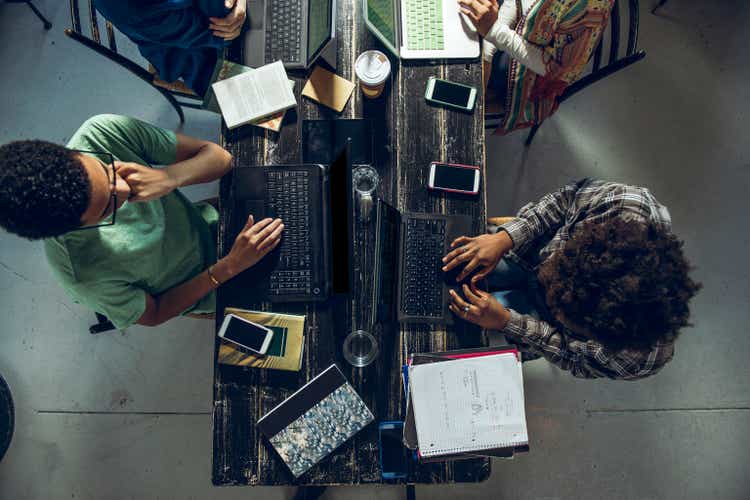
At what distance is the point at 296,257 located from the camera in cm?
151

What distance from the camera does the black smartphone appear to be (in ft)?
4.63

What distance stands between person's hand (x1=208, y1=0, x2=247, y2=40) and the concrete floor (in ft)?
2.78

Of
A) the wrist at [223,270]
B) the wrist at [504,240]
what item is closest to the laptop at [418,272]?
the wrist at [504,240]

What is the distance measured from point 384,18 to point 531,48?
0.55m

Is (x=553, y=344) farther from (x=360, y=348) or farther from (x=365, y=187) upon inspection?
(x=365, y=187)

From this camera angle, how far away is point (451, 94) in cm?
161

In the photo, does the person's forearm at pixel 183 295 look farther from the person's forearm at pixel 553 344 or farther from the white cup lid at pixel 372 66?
the person's forearm at pixel 553 344

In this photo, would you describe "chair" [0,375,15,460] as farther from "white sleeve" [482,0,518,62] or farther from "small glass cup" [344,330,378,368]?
"white sleeve" [482,0,518,62]

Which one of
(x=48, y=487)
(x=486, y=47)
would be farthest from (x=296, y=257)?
(x=48, y=487)

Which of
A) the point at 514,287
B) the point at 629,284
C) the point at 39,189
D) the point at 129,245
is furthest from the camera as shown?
the point at 514,287

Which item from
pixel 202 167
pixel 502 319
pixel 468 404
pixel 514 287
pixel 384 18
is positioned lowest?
pixel 468 404

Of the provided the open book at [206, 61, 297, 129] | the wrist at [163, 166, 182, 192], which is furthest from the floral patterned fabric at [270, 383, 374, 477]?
the open book at [206, 61, 297, 129]

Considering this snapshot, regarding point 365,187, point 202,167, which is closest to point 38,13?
point 202,167

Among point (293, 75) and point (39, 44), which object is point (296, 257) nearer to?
point (293, 75)
